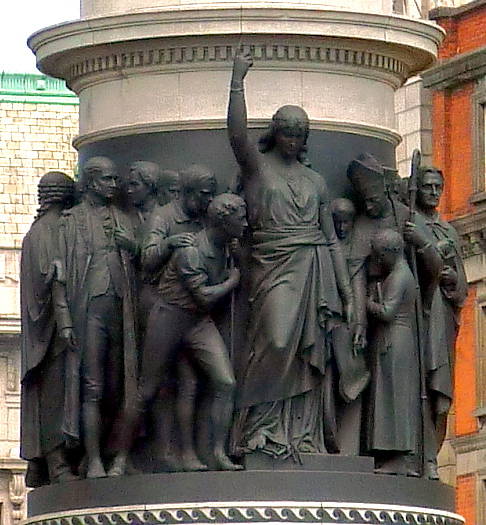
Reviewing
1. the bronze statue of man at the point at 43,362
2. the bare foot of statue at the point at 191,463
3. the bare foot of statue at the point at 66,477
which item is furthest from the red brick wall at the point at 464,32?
the bare foot of statue at the point at 191,463

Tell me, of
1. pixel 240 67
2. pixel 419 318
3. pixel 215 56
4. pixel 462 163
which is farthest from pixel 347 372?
pixel 462 163

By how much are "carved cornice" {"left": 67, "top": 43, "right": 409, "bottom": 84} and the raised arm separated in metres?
0.29

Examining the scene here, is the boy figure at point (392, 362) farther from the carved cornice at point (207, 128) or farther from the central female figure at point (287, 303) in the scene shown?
the carved cornice at point (207, 128)

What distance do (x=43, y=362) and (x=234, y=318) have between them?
1.22 meters

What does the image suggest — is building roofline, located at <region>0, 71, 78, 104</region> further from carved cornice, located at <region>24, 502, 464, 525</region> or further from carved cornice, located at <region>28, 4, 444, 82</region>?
carved cornice, located at <region>24, 502, 464, 525</region>

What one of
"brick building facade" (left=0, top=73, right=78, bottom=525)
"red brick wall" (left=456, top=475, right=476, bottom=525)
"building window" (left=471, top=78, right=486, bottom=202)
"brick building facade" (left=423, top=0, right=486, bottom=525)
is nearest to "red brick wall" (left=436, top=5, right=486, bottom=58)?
"brick building facade" (left=423, top=0, right=486, bottom=525)

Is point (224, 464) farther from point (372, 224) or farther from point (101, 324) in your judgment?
point (372, 224)

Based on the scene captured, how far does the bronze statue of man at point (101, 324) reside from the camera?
20.3 meters

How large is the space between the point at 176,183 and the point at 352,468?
1942 millimetres

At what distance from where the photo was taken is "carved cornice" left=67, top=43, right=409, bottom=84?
20.5 m

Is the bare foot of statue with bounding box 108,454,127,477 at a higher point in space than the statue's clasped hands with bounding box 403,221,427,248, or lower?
lower

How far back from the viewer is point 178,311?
20.1 m

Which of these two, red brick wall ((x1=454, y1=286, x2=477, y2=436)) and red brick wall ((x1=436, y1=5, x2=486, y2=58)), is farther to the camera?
red brick wall ((x1=436, y1=5, x2=486, y2=58))

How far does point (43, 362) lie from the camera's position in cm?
2062
